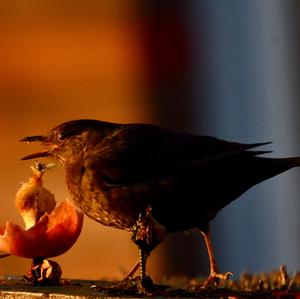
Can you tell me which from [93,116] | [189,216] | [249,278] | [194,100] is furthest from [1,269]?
[189,216]

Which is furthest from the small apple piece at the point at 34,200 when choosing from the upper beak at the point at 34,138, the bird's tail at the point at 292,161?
the bird's tail at the point at 292,161

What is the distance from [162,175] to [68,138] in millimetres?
567

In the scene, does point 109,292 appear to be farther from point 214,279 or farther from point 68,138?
point 68,138

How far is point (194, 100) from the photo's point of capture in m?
10.4

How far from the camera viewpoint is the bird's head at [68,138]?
4566 mm

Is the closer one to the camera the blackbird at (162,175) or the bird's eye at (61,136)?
the blackbird at (162,175)

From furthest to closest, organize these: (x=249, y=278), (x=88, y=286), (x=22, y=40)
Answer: (x=22, y=40) < (x=249, y=278) < (x=88, y=286)

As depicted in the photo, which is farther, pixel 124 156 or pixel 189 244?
pixel 189 244

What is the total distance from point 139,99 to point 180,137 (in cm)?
627

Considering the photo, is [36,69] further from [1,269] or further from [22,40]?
[1,269]

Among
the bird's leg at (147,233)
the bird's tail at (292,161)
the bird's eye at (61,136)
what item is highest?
the bird's eye at (61,136)

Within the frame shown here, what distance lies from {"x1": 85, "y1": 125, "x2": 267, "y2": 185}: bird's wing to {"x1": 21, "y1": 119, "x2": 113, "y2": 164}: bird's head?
0.16 meters

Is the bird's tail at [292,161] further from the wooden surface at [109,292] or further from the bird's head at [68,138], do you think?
the bird's head at [68,138]

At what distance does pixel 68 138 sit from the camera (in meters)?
4.63
